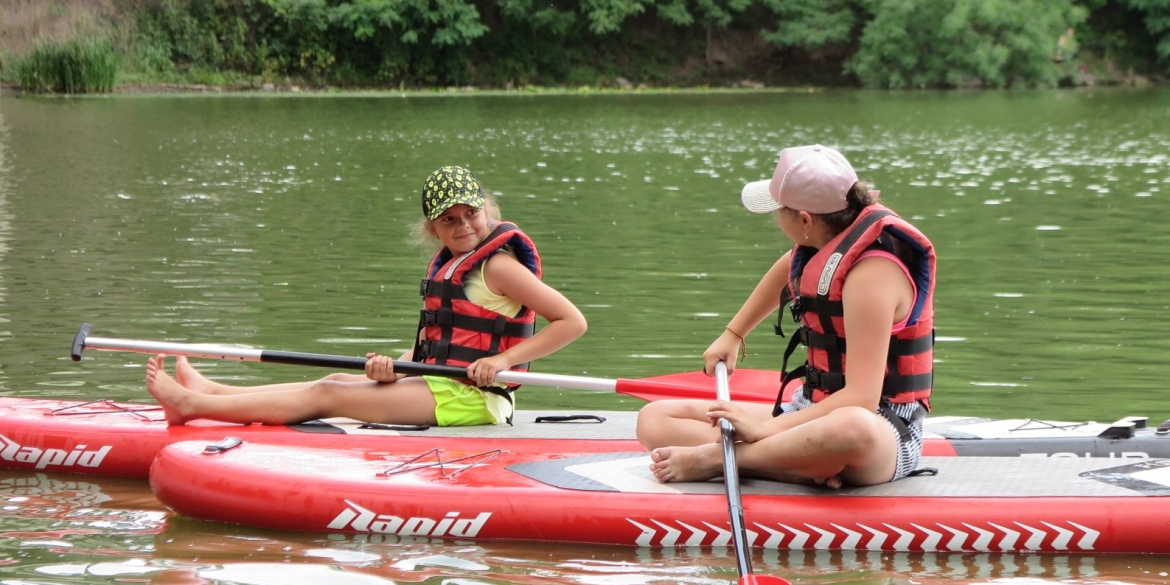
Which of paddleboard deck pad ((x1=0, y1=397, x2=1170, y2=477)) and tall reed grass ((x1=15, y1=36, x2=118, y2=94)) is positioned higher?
tall reed grass ((x1=15, y1=36, x2=118, y2=94))

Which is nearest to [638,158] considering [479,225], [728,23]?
[479,225]

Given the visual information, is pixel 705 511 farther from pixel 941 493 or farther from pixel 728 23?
pixel 728 23

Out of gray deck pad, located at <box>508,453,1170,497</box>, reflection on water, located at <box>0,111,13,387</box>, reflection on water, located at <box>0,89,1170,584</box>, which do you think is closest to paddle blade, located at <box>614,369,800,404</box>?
gray deck pad, located at <box>508,453,1170,497</box>

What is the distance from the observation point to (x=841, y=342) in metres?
3.82

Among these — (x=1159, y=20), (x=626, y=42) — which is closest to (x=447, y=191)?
(x=626, y=42)

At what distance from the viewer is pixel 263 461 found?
4.32m

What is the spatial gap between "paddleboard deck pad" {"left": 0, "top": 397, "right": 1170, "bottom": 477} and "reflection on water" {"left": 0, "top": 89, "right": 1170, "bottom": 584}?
4.1 inches

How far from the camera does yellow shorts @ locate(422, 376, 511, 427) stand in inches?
187

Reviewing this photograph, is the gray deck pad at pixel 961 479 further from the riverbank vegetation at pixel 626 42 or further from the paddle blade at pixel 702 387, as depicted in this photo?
the riverbank vegetation at pixel 626 42

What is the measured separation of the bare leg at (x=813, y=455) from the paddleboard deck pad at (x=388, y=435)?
0.49 m

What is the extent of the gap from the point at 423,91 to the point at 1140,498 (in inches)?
1203

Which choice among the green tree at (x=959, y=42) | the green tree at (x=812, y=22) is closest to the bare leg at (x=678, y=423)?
the green tree at (x=959, y=42)

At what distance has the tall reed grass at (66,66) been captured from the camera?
26234 millimetres

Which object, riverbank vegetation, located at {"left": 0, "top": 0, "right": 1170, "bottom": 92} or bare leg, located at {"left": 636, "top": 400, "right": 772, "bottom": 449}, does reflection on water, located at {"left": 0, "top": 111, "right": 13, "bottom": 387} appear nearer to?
bare leg, located at {"left": 636, "top": 400, "right": 772, "bottom": 449}
